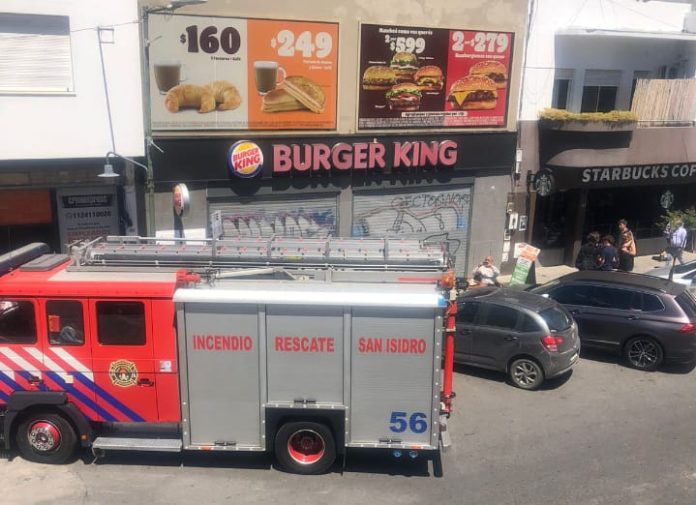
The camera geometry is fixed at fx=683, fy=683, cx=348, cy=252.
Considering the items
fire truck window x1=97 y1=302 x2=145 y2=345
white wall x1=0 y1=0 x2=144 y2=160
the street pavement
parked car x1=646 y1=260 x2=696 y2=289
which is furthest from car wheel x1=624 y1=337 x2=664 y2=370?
white wall x1=0 y1=0 x2=144 y2=160

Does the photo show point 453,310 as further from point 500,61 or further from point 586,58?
point 586,58

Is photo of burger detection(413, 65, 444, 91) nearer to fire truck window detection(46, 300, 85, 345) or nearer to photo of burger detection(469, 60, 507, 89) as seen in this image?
photo of burger detection(469, 60, 507, 89)

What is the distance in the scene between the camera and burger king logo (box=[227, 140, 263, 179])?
15023 mm

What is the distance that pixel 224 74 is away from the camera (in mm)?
14719

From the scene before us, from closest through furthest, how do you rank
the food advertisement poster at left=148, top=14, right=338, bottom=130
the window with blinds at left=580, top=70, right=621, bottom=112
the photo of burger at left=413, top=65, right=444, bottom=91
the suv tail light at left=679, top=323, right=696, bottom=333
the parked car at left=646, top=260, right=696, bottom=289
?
the suv tail light at left=679, top=323, right=696, bottom=333 → the food advertisement poster at left=148, top=14, right=338, bottom=130 → the parked car at left=646, top=260, right=696, bottom=289 → the photo of burger at left=413, top=65, right=444, bottom=91 → the window with blinds at left=580, top=70, right=621, bottom=112

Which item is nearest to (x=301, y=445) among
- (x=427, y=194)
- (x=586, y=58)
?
(x=427, y=194)

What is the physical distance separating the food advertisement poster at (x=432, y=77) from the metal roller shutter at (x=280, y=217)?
2.25 meters

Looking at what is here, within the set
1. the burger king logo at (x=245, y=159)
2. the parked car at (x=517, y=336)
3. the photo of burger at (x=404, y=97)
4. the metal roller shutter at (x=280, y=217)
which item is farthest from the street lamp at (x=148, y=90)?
the parked car at (x=517, y=336)

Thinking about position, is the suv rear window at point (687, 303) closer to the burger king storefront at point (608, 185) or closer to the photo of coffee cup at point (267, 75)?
the burger king storefront at point (608, 185)

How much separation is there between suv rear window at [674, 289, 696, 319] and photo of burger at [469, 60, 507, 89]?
7.47m

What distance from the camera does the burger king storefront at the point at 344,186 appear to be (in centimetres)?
1505

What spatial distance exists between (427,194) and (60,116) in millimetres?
8883

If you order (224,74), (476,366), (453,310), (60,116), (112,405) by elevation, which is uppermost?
(224,74)

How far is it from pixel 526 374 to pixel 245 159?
7577mm
